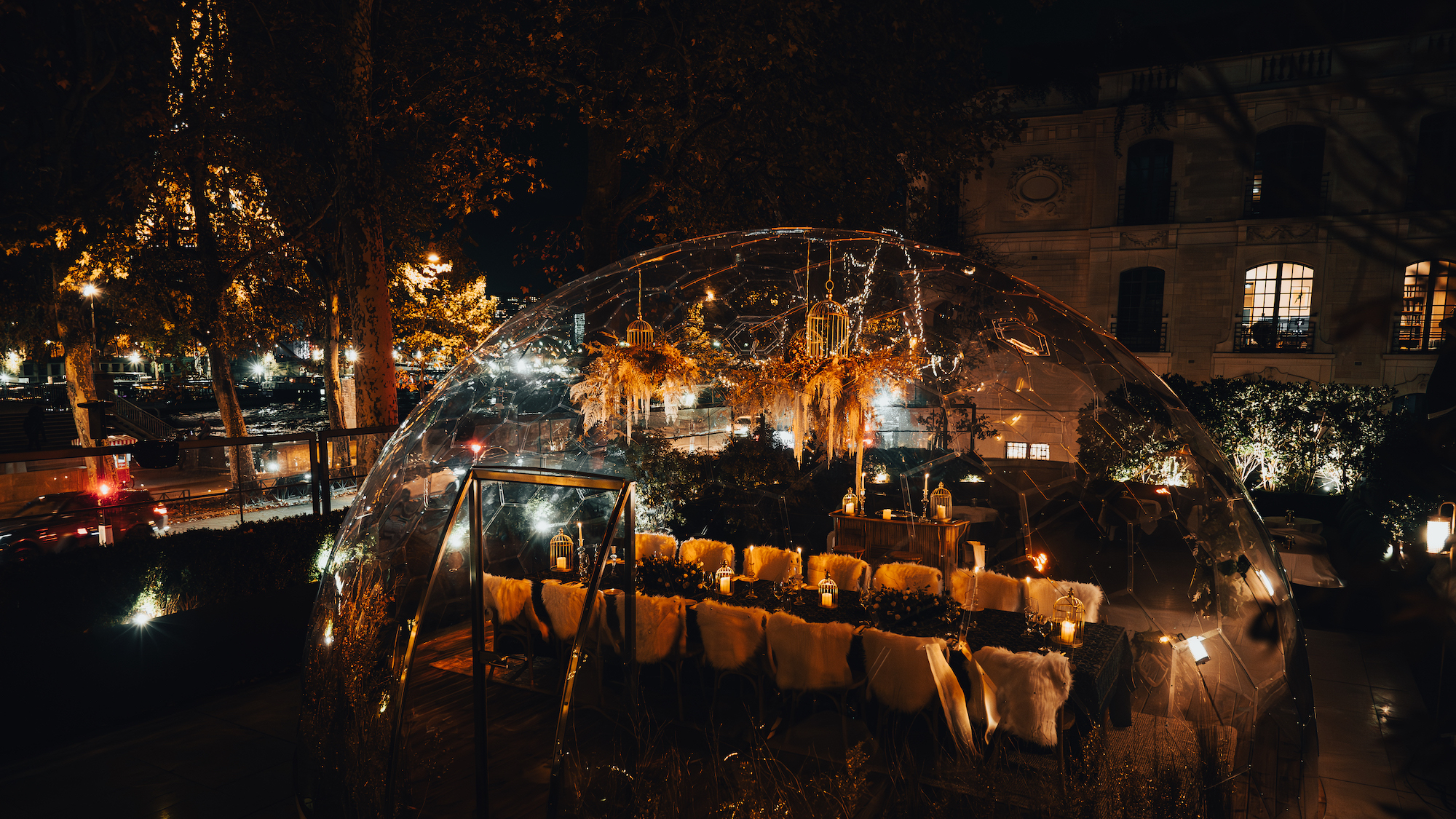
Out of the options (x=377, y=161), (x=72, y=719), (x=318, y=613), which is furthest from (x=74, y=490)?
(x=377, y=161)

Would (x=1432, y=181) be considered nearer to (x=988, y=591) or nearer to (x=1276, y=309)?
(x=988, y=591)

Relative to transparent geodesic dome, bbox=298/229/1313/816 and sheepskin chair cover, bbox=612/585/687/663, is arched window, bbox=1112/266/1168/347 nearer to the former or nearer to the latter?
transparent geodesic dome, bbox=298/229/1313/816

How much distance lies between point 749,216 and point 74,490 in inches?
377

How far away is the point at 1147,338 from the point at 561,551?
2065 cm

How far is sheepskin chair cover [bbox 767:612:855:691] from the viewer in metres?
5.24

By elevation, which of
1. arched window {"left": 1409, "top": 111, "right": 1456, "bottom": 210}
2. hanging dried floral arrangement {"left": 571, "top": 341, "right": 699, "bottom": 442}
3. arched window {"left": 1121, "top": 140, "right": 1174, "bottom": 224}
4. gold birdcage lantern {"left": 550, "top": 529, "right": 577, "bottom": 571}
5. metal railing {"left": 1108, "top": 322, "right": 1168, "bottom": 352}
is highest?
arched window {"left": 1121, "top": 140, "right": 1174, "bottom": 224}

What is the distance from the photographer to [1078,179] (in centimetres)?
2133

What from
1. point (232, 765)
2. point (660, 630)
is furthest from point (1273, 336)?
point (232, 765)

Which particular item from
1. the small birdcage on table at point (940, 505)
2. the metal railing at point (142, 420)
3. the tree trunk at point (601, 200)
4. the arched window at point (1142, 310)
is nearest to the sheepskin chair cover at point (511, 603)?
the small birdcage on table at point (940, 505)

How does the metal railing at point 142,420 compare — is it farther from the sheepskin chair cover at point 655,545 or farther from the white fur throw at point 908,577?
the white fur throw at point 908,577

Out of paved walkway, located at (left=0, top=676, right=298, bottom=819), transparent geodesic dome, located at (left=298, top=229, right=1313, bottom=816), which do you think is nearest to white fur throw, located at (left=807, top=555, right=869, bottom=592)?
transparent geodesic dome, located at (left=298, top=229, right=1313, bottom=816)

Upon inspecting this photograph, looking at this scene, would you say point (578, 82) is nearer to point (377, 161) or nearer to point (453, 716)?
point (377, 161)

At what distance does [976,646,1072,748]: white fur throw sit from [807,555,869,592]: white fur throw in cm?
255

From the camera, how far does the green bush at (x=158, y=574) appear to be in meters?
5.91
